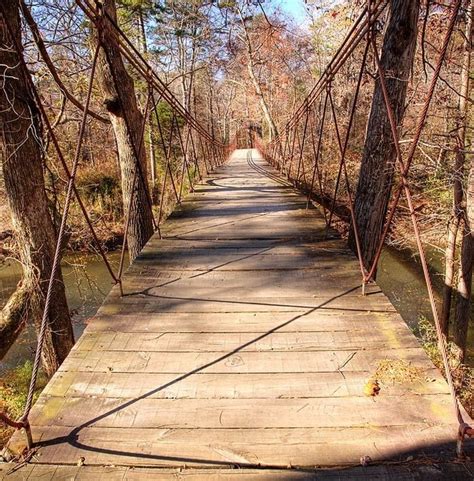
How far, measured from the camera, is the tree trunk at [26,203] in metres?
3.16

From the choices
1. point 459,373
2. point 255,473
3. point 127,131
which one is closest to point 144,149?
point 127,131

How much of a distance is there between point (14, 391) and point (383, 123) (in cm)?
572

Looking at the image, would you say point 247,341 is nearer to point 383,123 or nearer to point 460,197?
point 383,123

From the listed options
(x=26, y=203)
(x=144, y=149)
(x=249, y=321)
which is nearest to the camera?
(x=249, y=321)

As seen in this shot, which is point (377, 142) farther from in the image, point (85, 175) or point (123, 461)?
point (85, 175)

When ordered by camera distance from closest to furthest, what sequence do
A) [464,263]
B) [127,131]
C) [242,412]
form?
[242,412] → [127,131] → [464,263]

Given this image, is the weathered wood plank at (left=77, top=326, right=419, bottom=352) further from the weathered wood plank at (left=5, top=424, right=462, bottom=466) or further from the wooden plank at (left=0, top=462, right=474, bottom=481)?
the wooden plank at (left=0, top=462, right=474, bottom=481)

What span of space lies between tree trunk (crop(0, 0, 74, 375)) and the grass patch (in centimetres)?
169

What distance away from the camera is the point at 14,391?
5.52 metres

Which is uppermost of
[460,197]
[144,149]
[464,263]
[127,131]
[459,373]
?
[127,131]

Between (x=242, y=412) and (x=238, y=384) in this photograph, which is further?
(x=238, y=384)

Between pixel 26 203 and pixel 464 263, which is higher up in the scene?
pixel 26 203

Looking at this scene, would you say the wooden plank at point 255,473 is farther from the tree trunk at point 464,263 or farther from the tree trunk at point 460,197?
the tree trunk at point 464,263

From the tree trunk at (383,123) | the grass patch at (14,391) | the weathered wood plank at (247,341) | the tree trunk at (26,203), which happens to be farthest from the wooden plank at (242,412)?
the grass patch at (14,391)
